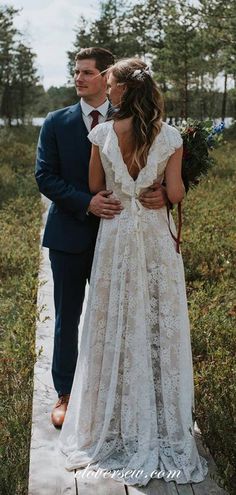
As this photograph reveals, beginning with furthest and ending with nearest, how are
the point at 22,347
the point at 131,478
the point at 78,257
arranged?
the point at 22,347, the point at 78,257, the point at 131,478

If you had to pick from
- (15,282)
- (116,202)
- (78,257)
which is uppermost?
(116,202)

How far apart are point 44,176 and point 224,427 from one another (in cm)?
195

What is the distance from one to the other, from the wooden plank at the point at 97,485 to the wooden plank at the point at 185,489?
1.03ft

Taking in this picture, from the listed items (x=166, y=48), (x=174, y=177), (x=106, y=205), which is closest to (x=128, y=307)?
(x=106, y=205)

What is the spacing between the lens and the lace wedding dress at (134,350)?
13.1ft

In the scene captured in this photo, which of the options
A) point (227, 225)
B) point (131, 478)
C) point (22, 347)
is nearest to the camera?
point (131, 478)

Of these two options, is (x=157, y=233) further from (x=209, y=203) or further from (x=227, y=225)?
(x=209, y=203)

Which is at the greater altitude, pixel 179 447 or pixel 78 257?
pixel 78 257

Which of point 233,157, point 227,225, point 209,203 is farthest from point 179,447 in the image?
point 233,157

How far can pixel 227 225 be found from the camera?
1051cm

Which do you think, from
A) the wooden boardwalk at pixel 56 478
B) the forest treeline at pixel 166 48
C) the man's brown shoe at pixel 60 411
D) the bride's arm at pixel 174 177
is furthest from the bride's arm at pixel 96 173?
the forest treeline at pixel 166 48

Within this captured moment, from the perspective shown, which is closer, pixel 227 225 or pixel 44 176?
pixel 44 176

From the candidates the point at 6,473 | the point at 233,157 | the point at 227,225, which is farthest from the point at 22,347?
the point at 233,157

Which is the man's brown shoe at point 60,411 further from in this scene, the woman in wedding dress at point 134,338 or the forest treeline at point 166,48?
the forest treeline at point 166,48
